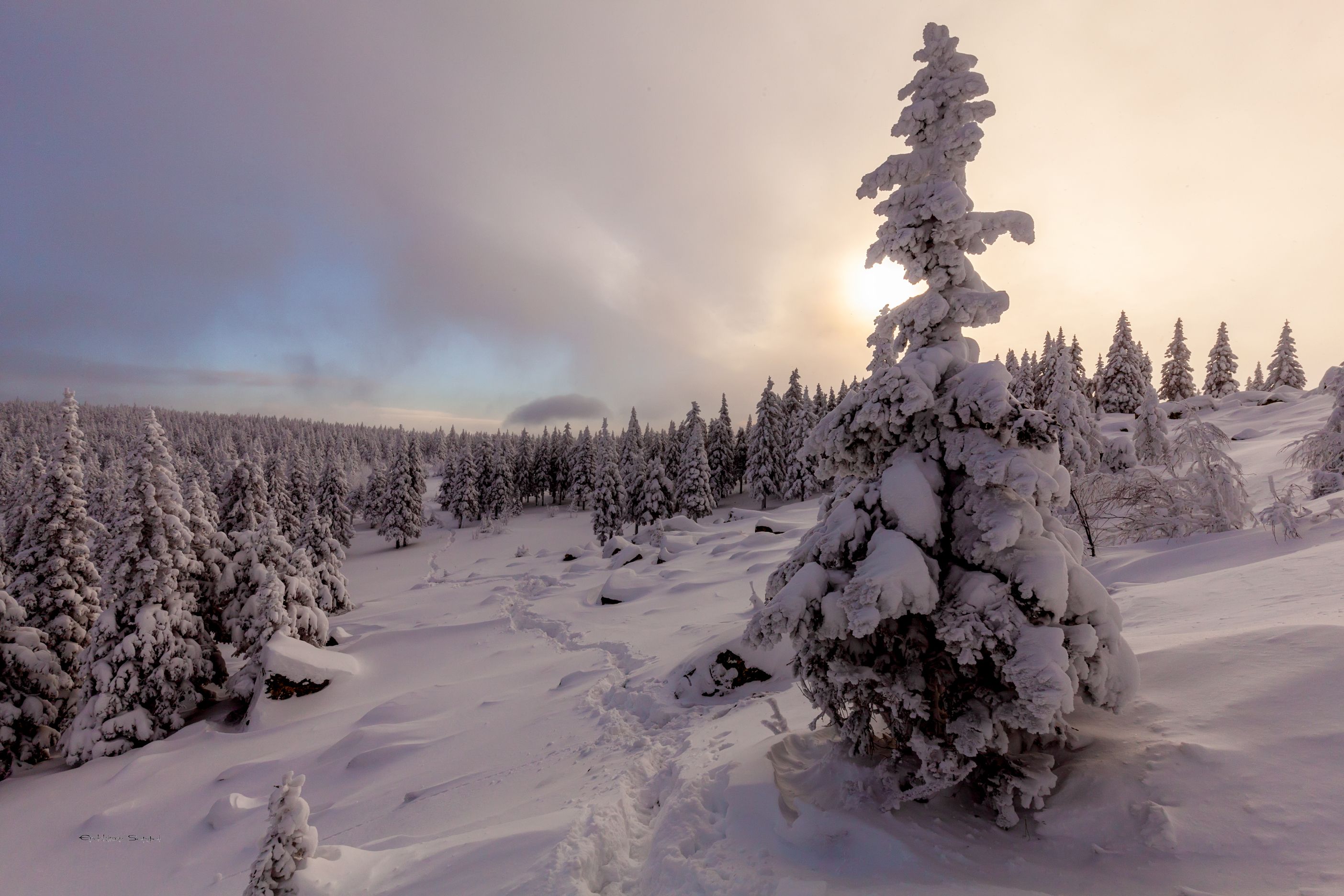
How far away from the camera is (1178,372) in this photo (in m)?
54.5

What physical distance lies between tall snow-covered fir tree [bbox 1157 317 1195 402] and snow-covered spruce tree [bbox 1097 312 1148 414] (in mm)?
4656

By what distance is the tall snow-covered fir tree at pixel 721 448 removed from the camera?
67.4 m

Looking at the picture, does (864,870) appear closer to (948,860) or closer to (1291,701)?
(948,860)

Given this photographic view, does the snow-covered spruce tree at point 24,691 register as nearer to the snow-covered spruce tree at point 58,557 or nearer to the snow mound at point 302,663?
the snow-covered spruce tree at point 58,557

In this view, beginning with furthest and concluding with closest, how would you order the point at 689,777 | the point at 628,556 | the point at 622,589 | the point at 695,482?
the point at 695,482, the point at 628,556, the point at 622,589, the point at 689,777

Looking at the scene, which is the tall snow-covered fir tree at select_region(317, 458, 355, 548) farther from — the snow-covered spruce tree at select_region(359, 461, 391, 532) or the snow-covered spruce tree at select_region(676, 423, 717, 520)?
the snow-covered spruce tree at select_region(676, 423, 717, 520)


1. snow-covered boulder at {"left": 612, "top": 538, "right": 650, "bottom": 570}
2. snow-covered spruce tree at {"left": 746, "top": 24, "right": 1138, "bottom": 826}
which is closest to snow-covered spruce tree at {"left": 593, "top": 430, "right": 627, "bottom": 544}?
snow-covered boulder at {"left": 612, "top": 538, "right": 650, "bottom": 570}

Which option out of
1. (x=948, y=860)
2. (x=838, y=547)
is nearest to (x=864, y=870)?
(x=948, y=860)

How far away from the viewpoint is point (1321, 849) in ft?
11.7

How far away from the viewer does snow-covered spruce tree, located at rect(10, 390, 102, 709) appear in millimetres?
18188

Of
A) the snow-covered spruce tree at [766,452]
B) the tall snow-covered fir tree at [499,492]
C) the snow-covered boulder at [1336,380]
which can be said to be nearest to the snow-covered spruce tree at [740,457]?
the snow-covered spruce tree at [766,452]

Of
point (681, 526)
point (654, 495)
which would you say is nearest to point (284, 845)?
point (681, 526)

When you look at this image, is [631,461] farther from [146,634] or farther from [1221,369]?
[1221,369]

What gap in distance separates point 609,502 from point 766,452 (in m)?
18.8
